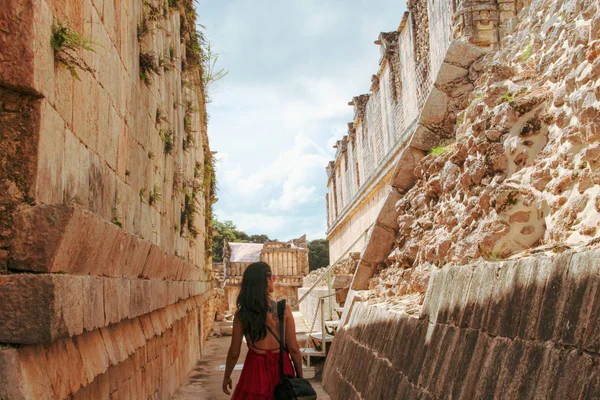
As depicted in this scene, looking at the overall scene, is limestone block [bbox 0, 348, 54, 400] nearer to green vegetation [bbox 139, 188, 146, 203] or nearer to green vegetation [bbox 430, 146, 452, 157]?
green vegetation [bbox 139, 188, 146, 203]

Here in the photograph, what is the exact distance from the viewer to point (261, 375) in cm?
436

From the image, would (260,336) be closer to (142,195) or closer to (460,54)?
(142,195)

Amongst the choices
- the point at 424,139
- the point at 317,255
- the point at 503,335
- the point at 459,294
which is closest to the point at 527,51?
the point at 424,139

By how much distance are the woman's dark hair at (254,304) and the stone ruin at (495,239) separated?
3.98ft

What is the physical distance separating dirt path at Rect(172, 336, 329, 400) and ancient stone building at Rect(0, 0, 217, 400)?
9.10 ft

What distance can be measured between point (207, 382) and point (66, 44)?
8.91 meters

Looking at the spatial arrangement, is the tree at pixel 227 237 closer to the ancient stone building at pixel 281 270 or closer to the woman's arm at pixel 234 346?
the ancient stone building at pixel 281 270

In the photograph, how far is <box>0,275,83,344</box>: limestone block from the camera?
8.82 ft

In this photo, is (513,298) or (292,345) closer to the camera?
(513,298)

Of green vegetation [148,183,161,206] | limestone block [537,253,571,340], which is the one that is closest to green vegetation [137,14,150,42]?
green vegetation [148,183,161,206]

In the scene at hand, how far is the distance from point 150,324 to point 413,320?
2.76 metres

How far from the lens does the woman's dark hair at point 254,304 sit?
14.6ft

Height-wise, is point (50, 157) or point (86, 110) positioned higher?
point (86, 110)

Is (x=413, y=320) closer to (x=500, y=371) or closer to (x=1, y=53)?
(x=500, y=371)
